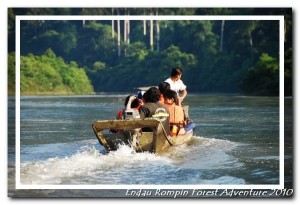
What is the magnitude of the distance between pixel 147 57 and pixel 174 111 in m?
7.02

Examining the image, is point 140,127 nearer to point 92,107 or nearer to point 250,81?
point 250,81

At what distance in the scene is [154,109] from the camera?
11.8 metres

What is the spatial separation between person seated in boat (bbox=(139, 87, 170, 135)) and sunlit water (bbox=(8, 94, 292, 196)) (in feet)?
1.47

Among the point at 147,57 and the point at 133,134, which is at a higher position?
the point at 147,57

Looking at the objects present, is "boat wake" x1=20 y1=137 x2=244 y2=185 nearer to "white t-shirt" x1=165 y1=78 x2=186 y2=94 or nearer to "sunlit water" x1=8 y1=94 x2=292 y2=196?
"sunlit water" x1=8 y1=94 x2=292 y2=196

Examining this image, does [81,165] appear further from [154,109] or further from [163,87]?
[163,87]

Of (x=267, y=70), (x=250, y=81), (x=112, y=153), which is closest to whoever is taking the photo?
(x=112, y=153)

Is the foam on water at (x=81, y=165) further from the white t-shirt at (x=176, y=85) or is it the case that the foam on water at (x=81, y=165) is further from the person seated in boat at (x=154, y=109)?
the white t-shirt at (x=176, y=85)

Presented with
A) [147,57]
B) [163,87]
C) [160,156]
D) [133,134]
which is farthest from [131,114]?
[147,57]

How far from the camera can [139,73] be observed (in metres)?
19.8

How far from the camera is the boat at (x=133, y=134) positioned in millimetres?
11109

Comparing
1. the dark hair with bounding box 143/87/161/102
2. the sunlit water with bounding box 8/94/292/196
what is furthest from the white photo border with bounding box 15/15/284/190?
the dark hair with bounding box 143/87/161/102

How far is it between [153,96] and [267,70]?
2837 millimetres

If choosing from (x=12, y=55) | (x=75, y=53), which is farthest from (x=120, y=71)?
(x=12, y=55)
